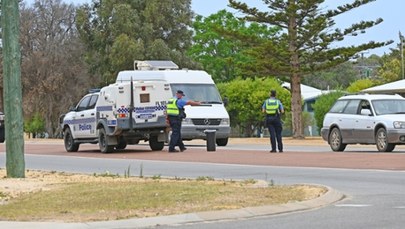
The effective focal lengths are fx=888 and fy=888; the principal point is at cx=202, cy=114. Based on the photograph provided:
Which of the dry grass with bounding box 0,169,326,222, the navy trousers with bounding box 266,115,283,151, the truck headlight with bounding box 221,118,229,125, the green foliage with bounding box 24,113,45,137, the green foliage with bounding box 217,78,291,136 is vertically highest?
the green foliage with bounding box 217,78,291,136

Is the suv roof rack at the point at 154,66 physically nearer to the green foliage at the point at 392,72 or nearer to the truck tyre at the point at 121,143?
the truck tyre at the point at 121,143

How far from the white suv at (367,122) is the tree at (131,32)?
33.9m

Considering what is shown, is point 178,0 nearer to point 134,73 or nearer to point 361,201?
point 134,73

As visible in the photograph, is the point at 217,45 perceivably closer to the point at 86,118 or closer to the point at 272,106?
the point at 86,118

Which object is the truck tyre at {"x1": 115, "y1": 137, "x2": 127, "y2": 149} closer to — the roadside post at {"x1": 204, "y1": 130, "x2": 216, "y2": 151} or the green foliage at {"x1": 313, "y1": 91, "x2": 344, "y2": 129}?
the roadside post at {"x1": 204, "y1": 130, "x2": 216, "y2": 151}

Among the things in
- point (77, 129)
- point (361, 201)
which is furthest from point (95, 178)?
point (77, 129)

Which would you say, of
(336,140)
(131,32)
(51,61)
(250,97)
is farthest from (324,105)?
(336,140)

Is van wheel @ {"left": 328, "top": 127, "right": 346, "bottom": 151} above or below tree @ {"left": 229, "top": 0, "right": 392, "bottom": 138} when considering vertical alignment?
below

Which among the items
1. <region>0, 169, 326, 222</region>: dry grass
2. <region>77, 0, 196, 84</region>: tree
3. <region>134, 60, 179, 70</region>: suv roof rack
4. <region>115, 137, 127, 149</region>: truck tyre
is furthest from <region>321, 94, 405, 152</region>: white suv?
<region>77, 0, 196, 84</region>: tree

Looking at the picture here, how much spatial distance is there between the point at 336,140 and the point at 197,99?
6.66 m

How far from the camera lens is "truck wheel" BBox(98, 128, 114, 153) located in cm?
2748

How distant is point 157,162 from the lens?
22.9m

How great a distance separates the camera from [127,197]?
13195mm

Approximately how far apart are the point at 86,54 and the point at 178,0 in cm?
772
